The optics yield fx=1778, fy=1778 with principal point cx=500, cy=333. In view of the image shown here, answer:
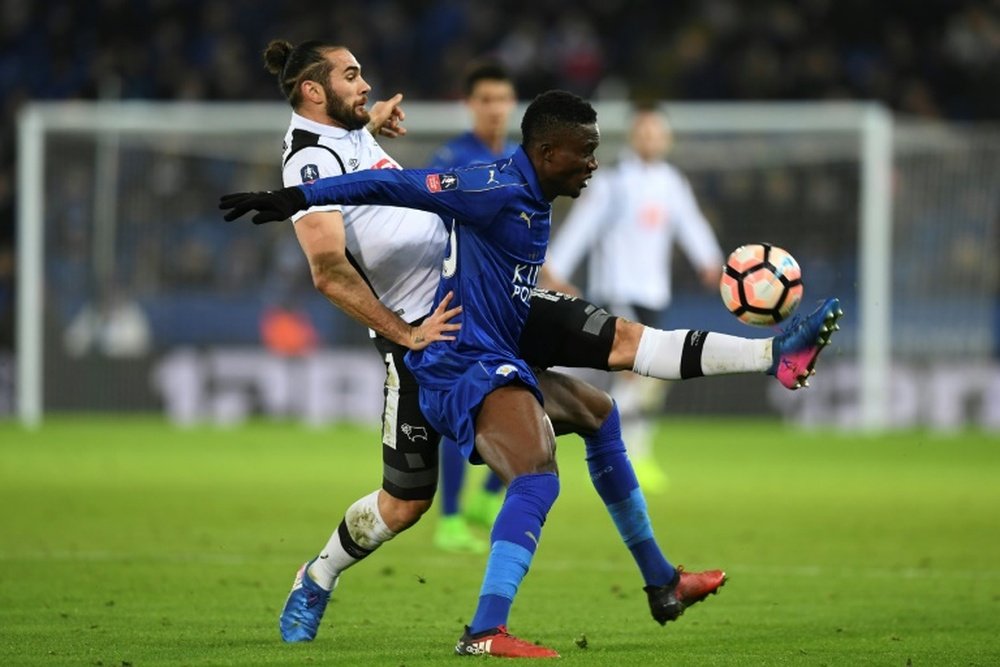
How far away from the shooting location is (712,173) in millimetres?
19922

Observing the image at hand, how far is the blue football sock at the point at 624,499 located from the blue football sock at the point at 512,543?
0.72m

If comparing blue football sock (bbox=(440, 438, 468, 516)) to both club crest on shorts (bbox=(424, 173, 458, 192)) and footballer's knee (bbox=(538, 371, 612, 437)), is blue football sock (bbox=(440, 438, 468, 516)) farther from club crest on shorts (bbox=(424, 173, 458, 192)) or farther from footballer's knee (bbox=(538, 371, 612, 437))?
club crest on shorts (bbox=(424, 173, 458, 192))

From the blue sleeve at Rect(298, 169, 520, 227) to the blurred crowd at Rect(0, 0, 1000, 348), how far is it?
17.1m

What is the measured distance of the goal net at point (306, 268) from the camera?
63.2 feet

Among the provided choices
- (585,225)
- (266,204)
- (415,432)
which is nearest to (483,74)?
(585,225)

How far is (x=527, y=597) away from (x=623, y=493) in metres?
1.30

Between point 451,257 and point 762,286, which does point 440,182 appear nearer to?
point 451,257

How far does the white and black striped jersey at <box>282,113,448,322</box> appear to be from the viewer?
6.69 metres

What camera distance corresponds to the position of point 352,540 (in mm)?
6543

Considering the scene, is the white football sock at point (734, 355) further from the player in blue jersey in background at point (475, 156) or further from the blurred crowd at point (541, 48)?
the blurred crowd at point (541, 48)

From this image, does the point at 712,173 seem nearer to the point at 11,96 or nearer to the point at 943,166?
the point at 943,166

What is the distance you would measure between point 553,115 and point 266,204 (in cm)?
107

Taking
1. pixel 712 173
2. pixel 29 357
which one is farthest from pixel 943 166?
pixel 29 357

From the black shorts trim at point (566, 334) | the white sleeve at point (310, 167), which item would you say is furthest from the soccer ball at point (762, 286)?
the white sleeve at point (310, 167)
